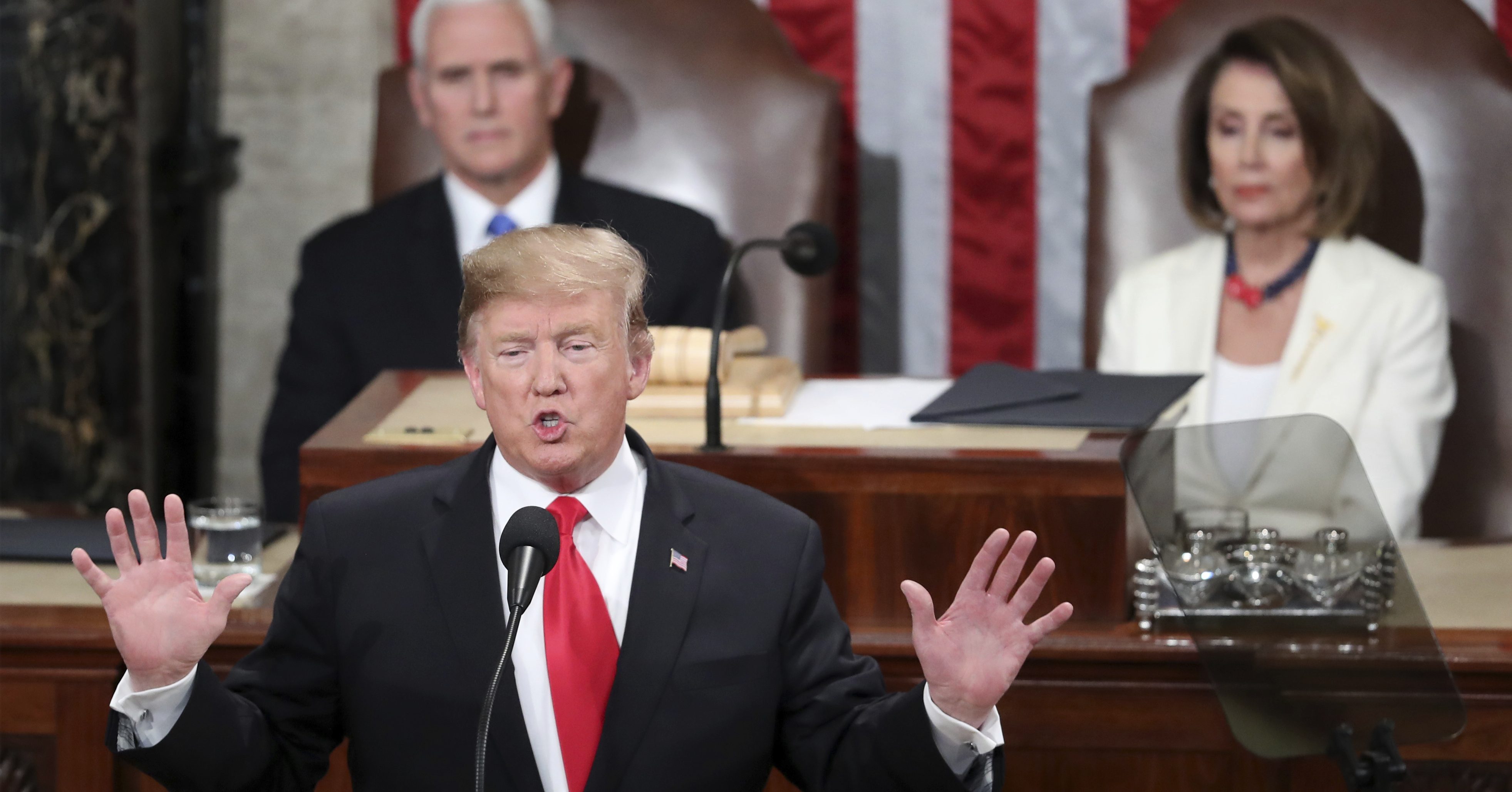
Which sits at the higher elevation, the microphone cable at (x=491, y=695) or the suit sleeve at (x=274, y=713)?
the microphone cable at (x=491, y=695)

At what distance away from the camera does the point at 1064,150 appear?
14.1 feet

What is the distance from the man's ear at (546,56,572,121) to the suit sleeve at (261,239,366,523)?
0.60 meters

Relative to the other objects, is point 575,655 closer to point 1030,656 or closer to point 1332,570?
point 1030,656

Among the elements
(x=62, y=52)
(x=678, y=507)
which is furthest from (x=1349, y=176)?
(x=62, y=52)

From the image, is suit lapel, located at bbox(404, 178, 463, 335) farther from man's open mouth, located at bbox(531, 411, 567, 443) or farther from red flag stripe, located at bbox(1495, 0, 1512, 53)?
red flag stripe, located at bbox(1495, 0, 1512, 53)

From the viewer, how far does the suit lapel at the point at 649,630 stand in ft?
5.83

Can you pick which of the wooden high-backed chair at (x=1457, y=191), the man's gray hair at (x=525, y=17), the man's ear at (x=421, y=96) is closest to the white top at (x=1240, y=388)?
the wooden high-backed chair at (x=1457, y=191)

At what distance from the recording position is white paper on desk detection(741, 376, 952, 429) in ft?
8.00

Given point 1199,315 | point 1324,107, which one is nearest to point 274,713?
point 1199,315

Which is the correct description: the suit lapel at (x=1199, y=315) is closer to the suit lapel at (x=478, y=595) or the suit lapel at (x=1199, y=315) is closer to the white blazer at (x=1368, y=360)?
the white blazer at (x=1368, y=360)

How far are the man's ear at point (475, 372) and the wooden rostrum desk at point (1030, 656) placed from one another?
465mm

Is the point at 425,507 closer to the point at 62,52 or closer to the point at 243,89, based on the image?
the point at 62,52

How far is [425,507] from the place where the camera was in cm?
188

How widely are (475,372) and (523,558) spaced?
0.34 metres
